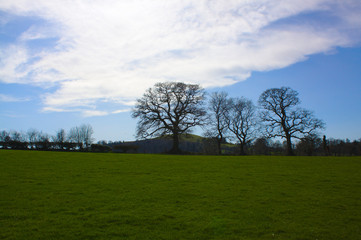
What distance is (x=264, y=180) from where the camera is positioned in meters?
14.5

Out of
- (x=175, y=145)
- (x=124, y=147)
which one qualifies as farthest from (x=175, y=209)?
(x=124, y=147)

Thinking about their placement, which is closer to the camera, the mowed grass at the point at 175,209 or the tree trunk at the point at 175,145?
the mowed grass at the point at 175,209

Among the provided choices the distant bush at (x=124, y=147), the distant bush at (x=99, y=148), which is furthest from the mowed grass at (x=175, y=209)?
the distant bush at (x=124, y=147)

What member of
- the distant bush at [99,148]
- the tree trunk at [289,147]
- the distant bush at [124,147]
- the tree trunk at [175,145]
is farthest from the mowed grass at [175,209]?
the tree trunk at [289,147]

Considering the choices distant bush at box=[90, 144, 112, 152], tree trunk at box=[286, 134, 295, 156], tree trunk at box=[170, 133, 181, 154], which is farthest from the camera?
tree trunk at box=[286, 134, 295, 156]

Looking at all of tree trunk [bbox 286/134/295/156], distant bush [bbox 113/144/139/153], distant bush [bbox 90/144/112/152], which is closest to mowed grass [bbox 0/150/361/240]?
distant bush [bbox 90/144/112/152]

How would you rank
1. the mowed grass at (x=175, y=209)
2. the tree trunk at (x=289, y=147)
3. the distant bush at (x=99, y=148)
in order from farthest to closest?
the tree trunk at (x=289, y=147), the distant bush at (x=99, y=148), the mowed grass at (x=175, y=209)

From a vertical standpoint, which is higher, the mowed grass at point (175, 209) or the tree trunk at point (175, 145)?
the tree trunk at point (175, 145)

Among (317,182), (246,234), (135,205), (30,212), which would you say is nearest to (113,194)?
(135,205)

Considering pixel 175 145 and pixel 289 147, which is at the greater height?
pixel 175 145

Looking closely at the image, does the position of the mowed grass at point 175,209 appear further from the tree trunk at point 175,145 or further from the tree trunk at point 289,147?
the tree trunk at point 289,147

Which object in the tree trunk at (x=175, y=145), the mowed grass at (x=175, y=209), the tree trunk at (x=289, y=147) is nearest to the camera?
the mowed grass at (x=175, y=209)

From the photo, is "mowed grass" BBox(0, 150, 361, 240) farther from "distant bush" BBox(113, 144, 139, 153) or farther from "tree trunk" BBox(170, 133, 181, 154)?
"distant bush" BBox(113, 144, 139, 153)

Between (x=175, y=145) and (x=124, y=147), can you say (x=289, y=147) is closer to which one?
(x=175, y=145)
